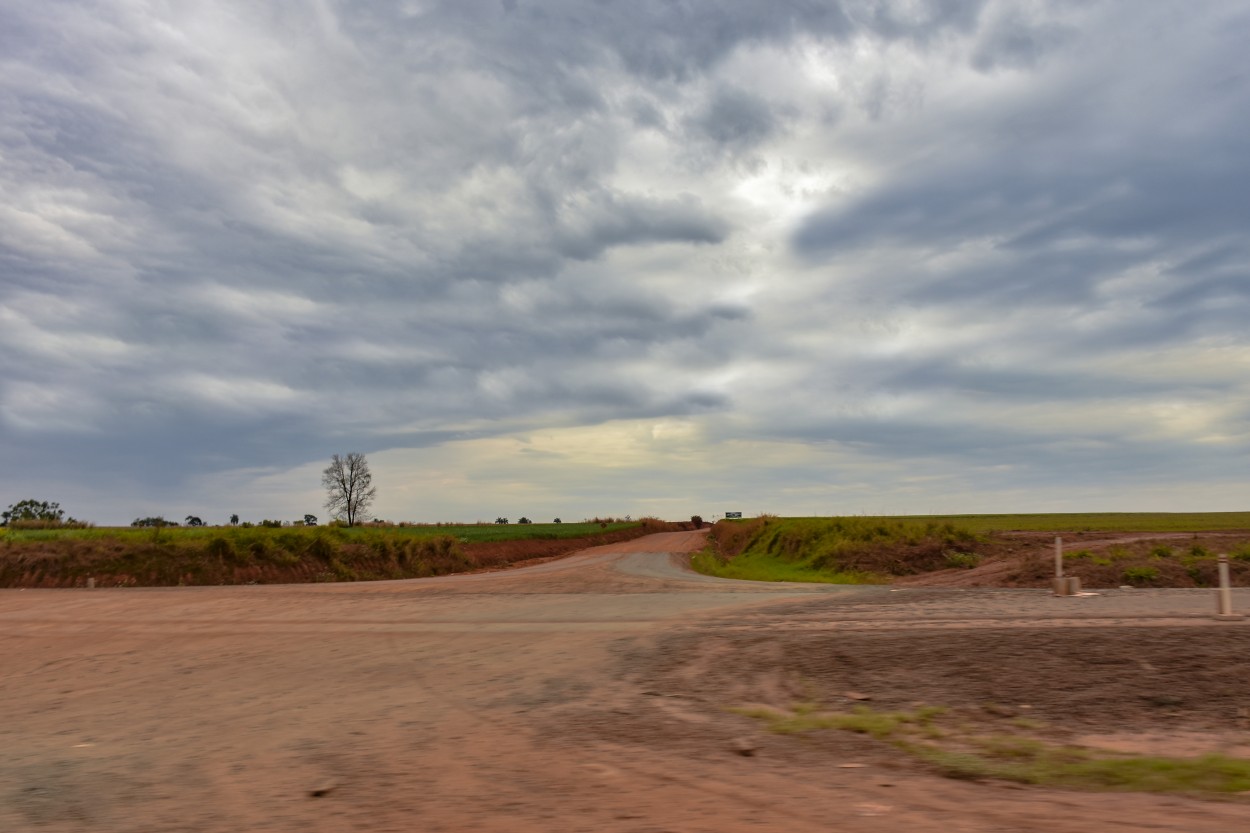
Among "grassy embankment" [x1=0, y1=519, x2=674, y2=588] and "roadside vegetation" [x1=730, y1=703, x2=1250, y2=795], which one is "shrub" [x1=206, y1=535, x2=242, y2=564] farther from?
"roadside vegetation" [x1=730, y1=703, x2=1250, y2=795]

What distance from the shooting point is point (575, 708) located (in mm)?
9711

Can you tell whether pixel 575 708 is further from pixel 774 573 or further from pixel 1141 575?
pixel 774 573

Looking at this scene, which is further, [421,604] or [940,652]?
[421,604]

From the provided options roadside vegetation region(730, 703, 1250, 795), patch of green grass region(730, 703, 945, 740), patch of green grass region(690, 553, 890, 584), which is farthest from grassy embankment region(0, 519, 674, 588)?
roadside vegetation region(730, 703, 1250, 795)

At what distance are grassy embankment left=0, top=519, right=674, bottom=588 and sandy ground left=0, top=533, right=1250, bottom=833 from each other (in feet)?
41.7

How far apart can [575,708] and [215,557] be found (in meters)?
28.6

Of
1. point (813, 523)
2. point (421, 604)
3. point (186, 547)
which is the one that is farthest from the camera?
point (813, 523)

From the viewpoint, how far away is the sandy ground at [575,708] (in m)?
6.05

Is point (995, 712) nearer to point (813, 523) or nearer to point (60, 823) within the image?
point (60, 823)

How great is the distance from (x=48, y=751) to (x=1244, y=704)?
42.1 feet

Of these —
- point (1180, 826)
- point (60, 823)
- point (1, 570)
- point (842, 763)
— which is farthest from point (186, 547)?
point (1180, 826)

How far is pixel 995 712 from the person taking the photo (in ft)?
31.0

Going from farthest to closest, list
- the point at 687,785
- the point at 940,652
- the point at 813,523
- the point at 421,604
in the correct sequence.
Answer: the point at 813,523
the point at 421,604
the point at 940,652
the point at 687,785

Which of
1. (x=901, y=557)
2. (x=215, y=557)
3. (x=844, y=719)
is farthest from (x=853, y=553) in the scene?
(x=844, y=719)
